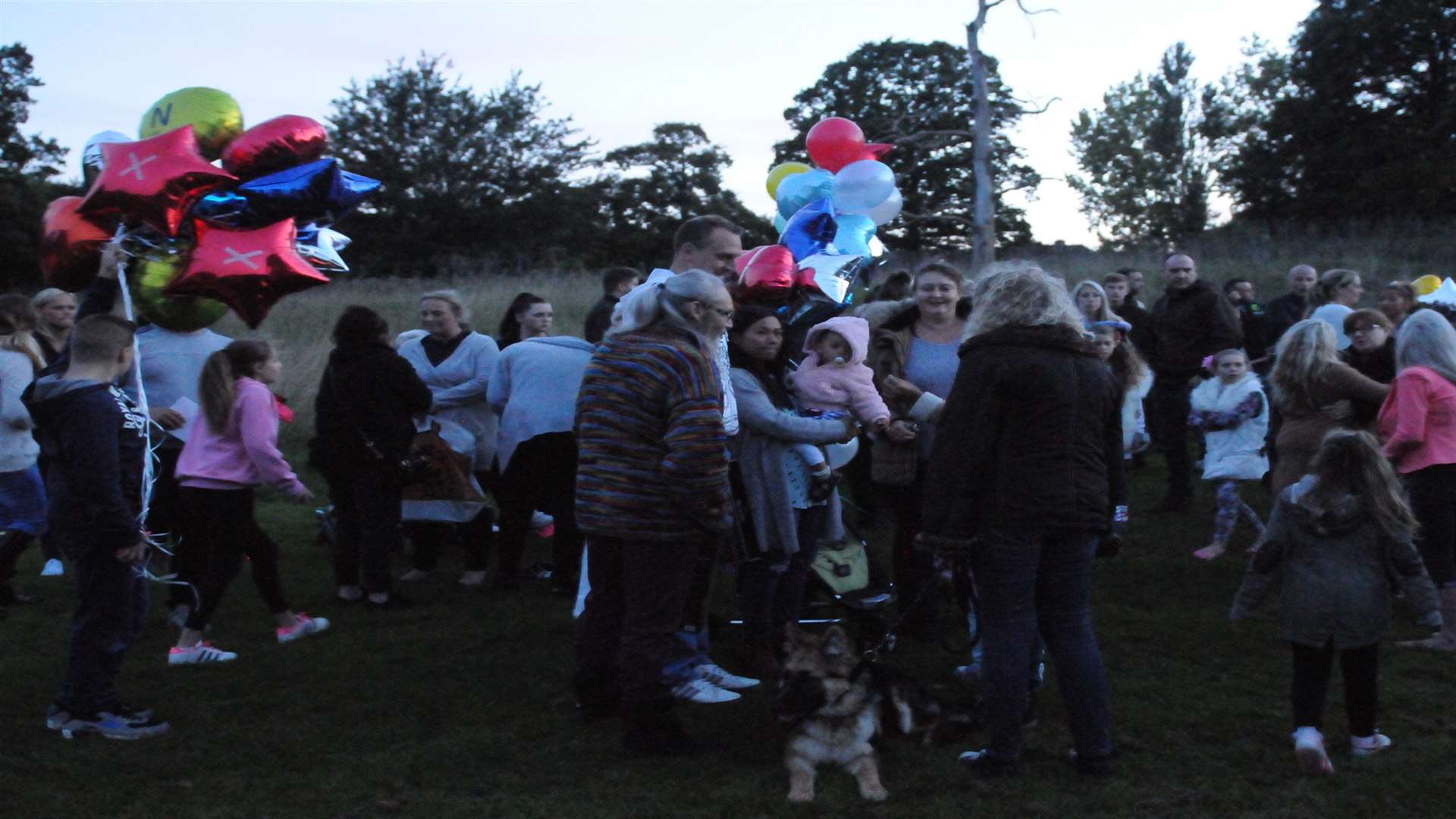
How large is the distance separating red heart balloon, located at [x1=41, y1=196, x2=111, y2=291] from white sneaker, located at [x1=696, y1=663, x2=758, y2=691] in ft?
9.70

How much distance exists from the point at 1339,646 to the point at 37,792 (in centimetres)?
451

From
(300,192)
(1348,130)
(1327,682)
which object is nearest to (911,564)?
(1327,682)

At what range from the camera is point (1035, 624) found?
409cm

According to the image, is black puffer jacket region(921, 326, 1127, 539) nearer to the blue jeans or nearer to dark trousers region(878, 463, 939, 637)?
the blue jeans

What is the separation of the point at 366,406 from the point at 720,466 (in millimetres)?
3099

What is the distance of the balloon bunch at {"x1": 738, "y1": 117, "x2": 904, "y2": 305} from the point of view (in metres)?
6.04

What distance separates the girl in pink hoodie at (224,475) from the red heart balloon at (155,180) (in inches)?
51.5

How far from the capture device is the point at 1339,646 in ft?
13.8

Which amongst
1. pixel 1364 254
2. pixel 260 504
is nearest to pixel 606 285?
pixel 260 504

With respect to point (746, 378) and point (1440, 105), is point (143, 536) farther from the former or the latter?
point (1440, 105)

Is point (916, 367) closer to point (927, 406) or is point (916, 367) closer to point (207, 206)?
point (927, 406)

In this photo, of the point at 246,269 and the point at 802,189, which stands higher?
the point at 802,189

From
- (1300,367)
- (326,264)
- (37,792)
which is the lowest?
(37,792)

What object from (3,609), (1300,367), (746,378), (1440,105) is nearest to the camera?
(746,378)
